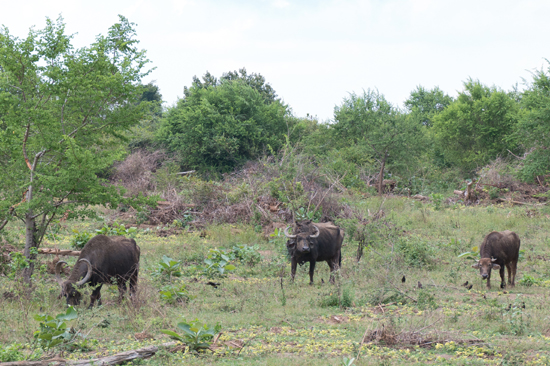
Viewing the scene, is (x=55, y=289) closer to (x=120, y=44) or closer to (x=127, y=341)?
(x=127, y=341)

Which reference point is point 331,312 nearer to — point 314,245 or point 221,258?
point 314,245

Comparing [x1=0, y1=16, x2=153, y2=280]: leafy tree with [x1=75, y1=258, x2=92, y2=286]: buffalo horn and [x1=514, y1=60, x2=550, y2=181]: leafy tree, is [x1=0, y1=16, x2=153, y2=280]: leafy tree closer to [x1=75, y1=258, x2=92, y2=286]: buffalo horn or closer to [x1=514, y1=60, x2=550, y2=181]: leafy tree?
[x1=75, y1=258, x2=92, y2=286]: buffalo horn

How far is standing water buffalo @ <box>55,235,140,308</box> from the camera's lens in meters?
9.23

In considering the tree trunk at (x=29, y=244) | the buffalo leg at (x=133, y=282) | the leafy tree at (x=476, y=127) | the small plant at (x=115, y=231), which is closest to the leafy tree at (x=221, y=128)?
the leafy tree at (x=476, y=127)

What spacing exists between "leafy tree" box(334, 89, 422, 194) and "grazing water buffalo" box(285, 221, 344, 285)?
695 inches

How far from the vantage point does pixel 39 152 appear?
1088cm

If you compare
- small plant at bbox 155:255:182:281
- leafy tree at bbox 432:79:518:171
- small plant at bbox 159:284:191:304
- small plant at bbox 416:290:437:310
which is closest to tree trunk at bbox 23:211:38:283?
small plant at bbox 155:255:182:281

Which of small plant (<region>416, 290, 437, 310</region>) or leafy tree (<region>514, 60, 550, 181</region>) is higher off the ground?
leafy tree (<region>514, 60, 550, 181</region>)

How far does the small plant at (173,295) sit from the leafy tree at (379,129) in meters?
21.5

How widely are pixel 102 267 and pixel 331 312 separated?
4394mm

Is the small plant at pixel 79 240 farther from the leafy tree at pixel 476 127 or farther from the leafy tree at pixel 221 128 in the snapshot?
the leafy tree at pixel 476 127

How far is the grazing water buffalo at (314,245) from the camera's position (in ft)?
40.4

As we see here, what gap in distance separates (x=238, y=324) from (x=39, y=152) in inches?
231

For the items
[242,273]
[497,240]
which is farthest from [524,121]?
→ [242,273]
